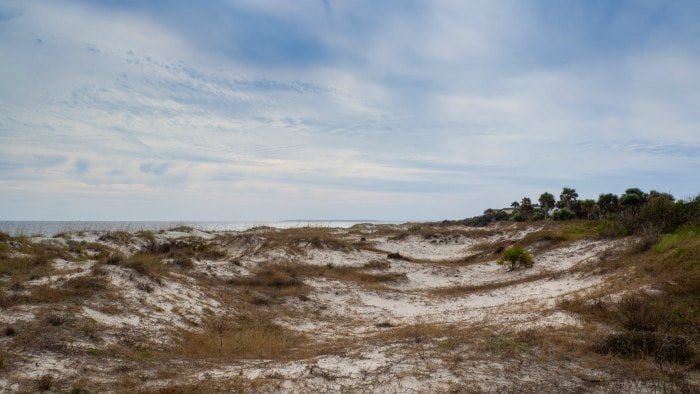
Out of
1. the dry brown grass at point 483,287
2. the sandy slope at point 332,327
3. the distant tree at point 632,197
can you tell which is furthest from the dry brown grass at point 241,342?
the distant tree at point 632,197

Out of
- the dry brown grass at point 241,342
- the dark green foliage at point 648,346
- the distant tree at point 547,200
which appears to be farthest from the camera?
the distant tree at point 547,200

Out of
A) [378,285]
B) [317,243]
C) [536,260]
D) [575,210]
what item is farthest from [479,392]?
[575,210]

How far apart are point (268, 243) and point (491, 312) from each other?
20.4 metres

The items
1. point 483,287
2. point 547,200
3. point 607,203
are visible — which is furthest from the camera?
point 547,200

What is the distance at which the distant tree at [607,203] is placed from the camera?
198 feet

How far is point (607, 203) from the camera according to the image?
61000mm

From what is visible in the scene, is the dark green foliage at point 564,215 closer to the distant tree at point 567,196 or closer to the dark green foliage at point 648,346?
the distant tree at point 567,196

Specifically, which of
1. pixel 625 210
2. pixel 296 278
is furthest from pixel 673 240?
pixel 625 210

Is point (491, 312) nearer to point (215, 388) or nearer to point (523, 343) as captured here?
point (523, 343)

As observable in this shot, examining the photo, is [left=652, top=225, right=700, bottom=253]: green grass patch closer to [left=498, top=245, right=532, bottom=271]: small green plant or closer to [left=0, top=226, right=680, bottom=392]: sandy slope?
[left=0, top=226, right=680, bottom=392]: sandy slope

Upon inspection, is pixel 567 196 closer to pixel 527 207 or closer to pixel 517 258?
pixel 527 207

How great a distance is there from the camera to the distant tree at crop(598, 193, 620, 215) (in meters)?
60.2

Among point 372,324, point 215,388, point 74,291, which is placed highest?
point 74,291

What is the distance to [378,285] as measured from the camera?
2464cm
